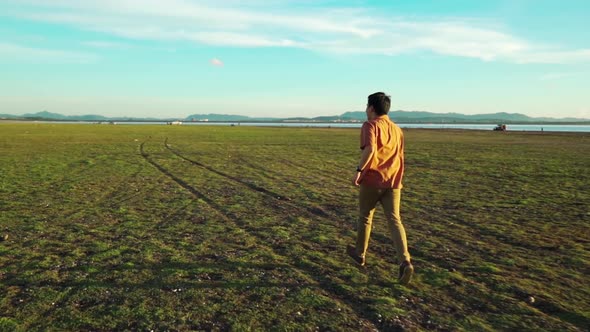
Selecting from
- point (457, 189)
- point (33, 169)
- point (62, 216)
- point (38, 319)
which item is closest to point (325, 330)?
point (38, 319)

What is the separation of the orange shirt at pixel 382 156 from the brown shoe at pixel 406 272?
1.10 m

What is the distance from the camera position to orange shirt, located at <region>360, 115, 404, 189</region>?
6.16 meters

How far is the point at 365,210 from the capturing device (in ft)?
21.4

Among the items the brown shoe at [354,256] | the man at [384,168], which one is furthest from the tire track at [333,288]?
the man at [384,168]

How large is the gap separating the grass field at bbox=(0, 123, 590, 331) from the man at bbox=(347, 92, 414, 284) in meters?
0.68

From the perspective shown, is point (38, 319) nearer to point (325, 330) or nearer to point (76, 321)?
point (76, 321)

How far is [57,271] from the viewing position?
6.58 metres

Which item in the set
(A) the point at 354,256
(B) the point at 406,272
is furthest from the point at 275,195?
(B) the point at 406,272

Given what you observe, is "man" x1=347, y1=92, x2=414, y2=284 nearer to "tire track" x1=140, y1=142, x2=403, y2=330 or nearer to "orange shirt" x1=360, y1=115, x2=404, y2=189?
"orange shirt" x1=360, y1=115, x2=404, y2=189

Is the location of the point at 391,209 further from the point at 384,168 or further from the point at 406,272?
the point at 406,272

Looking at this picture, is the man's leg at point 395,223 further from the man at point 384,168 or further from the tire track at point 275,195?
the tire track at point 275,195

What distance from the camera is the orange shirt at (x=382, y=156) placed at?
6160mm

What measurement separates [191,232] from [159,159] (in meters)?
16.8

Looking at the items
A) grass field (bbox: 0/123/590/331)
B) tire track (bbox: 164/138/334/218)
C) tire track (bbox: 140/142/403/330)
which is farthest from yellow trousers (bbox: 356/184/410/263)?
tire track (bbox: 164/138/334/218)
